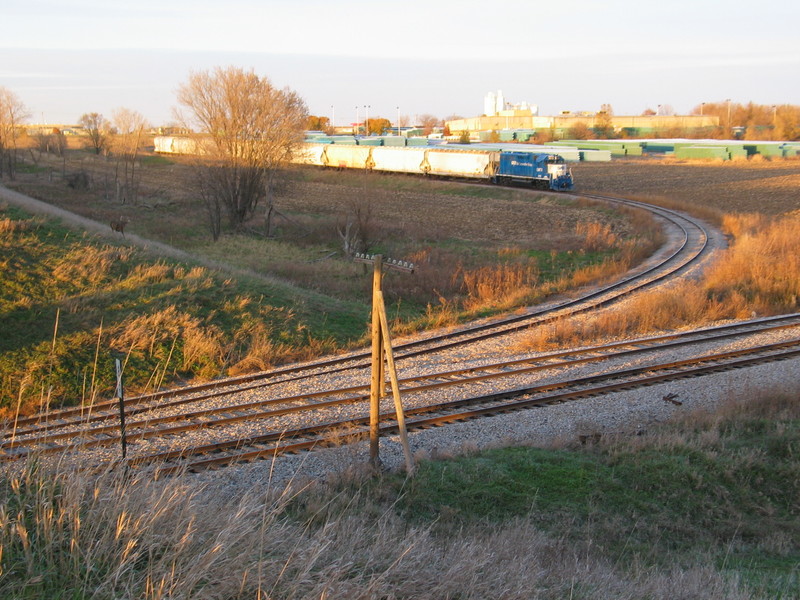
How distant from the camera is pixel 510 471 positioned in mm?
8930

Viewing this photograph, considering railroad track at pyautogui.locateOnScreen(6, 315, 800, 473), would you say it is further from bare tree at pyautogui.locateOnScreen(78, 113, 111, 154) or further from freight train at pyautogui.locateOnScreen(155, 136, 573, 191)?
bare tree at pyautogui.locateOnScreen(78, 113, 111, 154)

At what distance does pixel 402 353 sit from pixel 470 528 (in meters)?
8.49

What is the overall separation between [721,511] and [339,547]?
19.2 ft

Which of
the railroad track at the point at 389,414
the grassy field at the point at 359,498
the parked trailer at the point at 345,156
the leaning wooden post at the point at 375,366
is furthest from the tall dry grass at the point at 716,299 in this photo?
the parked trailer at the point at 345,156

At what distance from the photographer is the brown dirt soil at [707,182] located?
45.3 metres

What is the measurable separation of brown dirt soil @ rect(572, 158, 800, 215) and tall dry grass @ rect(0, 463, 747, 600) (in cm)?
4011

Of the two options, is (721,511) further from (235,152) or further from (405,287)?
(235,152)

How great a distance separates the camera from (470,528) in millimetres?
7219

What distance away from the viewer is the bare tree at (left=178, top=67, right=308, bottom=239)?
39.8 metres

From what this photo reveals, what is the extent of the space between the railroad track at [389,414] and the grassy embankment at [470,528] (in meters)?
1.78

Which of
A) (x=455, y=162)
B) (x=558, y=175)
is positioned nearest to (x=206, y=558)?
(x=558, y=175)

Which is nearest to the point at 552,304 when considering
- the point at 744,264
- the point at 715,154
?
the point at 744,264

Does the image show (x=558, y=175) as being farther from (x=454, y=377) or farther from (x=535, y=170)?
(x=454, y=377)

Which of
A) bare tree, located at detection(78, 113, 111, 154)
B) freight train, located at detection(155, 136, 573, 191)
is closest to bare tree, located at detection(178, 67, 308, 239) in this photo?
freight train, located at detection(155, 136, 573, 191)
